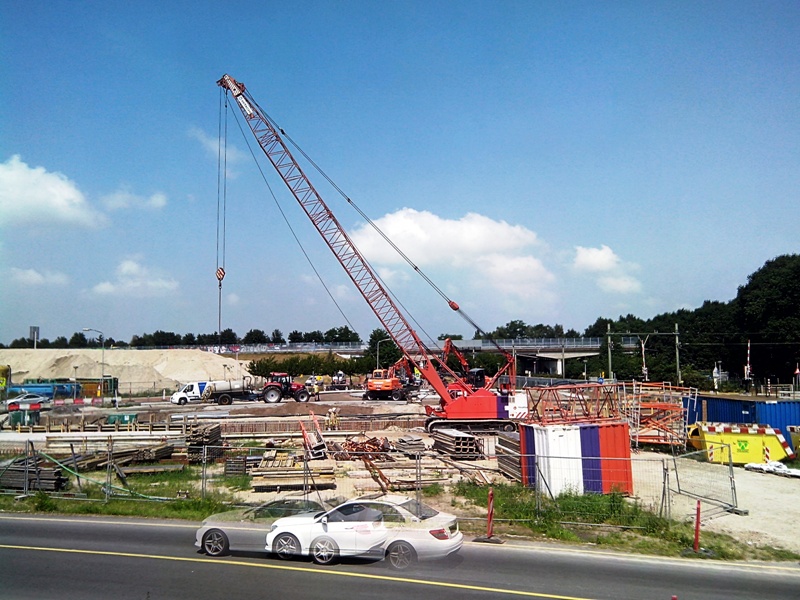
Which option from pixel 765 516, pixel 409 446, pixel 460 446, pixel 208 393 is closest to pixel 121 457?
pixel 409 446

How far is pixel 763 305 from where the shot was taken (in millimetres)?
79312

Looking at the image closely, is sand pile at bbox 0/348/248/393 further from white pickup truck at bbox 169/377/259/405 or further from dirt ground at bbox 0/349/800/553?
white pickup truck at bbox 169/377/259/405

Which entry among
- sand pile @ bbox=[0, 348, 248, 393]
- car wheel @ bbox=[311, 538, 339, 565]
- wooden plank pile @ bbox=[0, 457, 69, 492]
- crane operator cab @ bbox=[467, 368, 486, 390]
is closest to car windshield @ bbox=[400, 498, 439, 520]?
car wheel @ bbox=[311, 538, 339, 565]

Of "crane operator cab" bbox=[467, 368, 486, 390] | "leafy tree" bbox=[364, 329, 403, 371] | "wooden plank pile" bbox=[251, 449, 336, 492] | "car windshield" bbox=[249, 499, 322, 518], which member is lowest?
"wooden plank pile" bbox=[251, 449, 336, 492]

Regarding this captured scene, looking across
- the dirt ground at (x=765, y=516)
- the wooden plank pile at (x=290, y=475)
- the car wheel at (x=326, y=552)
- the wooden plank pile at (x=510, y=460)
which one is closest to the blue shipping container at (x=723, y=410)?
the dirt ground at (x=765, y=516)

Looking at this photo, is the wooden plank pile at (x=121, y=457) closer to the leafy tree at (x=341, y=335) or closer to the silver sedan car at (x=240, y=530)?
the silver sedan car at (x=240, y=530)

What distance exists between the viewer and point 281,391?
53219 millimetres

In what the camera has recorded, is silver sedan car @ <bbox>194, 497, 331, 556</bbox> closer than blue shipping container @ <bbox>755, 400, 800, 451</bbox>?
Yes

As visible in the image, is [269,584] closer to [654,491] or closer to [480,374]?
[654,491]

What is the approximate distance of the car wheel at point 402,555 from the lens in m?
11.3

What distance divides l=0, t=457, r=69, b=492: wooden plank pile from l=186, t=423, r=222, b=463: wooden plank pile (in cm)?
674

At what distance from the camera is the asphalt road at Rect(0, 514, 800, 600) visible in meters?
9.87

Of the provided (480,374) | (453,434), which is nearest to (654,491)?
(453,434)

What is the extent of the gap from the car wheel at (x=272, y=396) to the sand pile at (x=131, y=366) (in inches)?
1264
